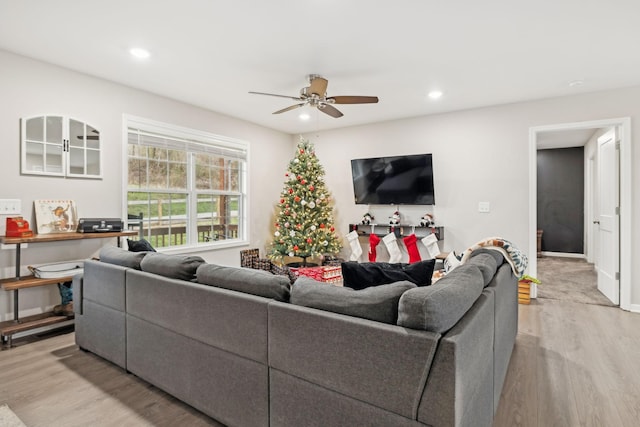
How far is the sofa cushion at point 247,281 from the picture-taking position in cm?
175

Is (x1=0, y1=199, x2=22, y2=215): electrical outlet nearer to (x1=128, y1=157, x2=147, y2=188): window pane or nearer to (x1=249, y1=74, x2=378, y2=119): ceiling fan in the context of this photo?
(x1=128, y1=157, x2=147, y2=188): window pane

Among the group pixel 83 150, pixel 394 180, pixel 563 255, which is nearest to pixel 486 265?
pixel 394 180

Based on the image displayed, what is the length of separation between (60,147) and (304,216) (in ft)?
9.84

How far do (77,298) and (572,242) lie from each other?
28.0 ft

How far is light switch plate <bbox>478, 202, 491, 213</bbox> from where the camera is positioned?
4.73m

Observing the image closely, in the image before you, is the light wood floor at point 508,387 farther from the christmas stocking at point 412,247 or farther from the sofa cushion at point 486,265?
the christmas stocking at point 412,247

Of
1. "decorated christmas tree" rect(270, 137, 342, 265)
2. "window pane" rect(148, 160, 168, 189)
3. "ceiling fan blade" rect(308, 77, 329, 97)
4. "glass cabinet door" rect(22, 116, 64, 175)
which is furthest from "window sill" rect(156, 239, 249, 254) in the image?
"ceiling fan blade" rect(308, 77, 329, 97)

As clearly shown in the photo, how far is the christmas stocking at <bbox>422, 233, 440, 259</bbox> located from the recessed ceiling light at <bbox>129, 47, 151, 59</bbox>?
394 cm

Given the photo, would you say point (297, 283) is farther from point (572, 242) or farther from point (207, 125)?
point (572, 242)

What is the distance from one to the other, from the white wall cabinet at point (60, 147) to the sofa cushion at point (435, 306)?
3504mm

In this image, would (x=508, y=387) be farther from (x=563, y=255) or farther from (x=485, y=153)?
(x=563, y=255)

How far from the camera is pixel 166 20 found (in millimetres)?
2568

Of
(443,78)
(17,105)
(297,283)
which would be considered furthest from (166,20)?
(443,78)

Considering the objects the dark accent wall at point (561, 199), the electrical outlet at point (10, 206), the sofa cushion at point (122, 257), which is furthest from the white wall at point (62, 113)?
the dark accent wall at point (561, 199)
